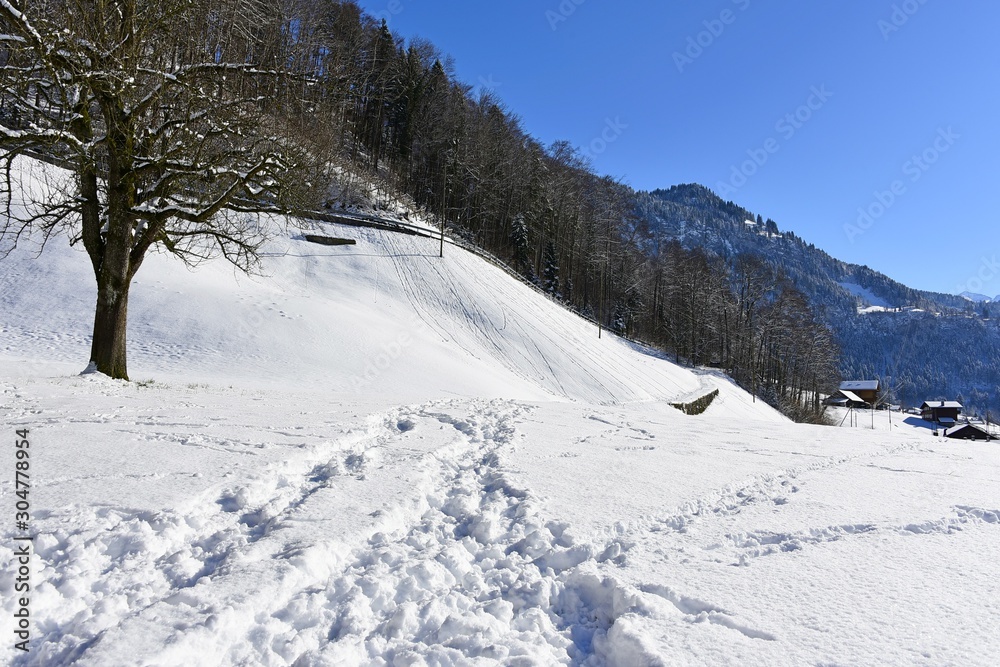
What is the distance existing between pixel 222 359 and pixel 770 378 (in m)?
47.1

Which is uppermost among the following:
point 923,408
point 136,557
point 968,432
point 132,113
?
point 132,113

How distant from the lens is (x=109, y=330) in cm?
955

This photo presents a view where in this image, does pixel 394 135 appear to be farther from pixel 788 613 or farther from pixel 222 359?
pixel 788 613

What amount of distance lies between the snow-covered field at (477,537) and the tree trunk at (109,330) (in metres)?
0.72

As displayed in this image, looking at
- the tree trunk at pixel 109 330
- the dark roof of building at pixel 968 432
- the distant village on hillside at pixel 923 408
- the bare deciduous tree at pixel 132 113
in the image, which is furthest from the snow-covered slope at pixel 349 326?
the distant village on hillside at pixel 923 408

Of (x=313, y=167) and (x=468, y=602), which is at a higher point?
(x=313, y=167)

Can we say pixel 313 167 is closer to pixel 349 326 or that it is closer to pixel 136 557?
pixel 349 326

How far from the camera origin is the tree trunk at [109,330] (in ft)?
30.8

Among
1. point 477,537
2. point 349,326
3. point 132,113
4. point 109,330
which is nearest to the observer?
point 477,537

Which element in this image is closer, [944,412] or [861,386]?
[944,412]

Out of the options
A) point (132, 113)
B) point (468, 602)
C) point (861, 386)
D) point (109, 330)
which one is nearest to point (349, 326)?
point (109, 330)

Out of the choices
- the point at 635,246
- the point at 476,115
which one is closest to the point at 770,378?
the point at 635,246

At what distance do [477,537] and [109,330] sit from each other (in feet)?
31.4

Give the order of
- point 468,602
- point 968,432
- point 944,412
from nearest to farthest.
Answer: point 468,602 < point 968,432 < point 944,412
